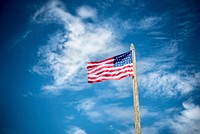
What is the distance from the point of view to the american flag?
11.2 meters

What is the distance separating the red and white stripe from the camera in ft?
37.3

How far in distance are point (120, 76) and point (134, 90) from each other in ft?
4.79

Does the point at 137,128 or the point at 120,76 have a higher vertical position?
the point at 120,76

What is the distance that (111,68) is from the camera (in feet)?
38.6

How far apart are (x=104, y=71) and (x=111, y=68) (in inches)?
16.0

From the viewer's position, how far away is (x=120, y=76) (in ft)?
36.8

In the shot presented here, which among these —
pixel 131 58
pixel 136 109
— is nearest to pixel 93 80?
pixel 131 58

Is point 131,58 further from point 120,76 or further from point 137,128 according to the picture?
point 137,128

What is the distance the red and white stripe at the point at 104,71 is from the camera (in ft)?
37.3

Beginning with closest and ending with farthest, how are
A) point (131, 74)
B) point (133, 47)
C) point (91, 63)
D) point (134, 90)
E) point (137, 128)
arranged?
point (137, 128) < point (134, 90) < point (131, 74) < point (133, 47) < point (91, 63)

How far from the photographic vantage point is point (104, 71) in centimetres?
1181

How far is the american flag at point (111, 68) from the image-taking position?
11.2 meters

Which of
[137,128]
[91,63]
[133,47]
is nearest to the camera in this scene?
[137,128]

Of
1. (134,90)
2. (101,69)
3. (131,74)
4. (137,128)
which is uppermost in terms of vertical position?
(101,69)
